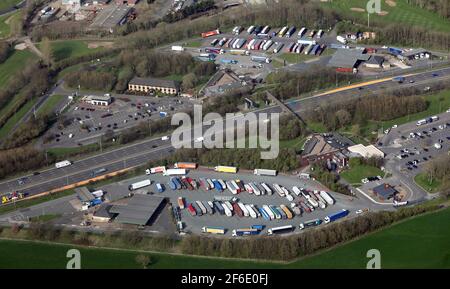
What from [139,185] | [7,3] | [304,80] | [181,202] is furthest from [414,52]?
[7,3]

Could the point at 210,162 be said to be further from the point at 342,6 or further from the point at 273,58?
the point at 342,6

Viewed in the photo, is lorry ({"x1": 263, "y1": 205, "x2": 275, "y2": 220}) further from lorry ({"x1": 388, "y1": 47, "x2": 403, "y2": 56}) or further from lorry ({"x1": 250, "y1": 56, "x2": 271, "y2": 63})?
lorry ({"x1": 388, "y1": 47, "x2": 403, "y2": 56})

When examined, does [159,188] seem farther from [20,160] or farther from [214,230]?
[20,160]

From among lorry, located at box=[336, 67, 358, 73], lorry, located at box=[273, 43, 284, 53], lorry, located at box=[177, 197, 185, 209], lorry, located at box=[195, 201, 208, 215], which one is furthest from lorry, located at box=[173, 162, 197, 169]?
lorry, located at box=[273, 43, 284, 53]

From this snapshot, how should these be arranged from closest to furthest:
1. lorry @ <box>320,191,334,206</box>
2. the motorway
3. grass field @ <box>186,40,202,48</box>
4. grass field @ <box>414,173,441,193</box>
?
lorry @ <box>320,191,334,206</box> → grass field @ <box>414,173,441,193</box> → the motorway → grass field @ <box>186,40,202,48</box>

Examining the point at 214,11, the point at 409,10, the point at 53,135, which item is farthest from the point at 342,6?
the point at 53,135
